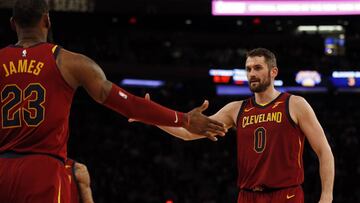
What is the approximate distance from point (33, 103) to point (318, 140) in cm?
325

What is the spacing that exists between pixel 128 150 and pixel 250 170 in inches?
614

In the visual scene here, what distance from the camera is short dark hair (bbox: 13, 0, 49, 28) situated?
155 inches

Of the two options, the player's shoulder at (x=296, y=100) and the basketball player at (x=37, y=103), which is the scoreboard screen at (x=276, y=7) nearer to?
the player's shoulder at (x=296, y=100)

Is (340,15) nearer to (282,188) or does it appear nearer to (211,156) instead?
(211,156)

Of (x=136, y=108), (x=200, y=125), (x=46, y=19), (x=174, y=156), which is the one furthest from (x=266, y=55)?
(x=174, y=156)

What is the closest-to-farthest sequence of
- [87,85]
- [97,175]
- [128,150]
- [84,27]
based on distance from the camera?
[87,85], [97,175], [128,150], [84,27]

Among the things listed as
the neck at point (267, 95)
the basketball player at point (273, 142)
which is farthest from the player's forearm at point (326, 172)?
the neck at point (267, 95)

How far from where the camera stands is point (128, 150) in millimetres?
21688

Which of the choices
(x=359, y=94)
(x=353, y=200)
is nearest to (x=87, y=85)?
(x=353, y=200)

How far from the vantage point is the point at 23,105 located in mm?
3875

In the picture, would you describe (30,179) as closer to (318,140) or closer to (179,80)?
(318,140)

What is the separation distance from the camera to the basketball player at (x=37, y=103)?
3812 millimetres

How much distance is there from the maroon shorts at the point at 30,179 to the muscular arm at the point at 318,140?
120 inches

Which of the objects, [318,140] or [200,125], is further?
[318,140]
